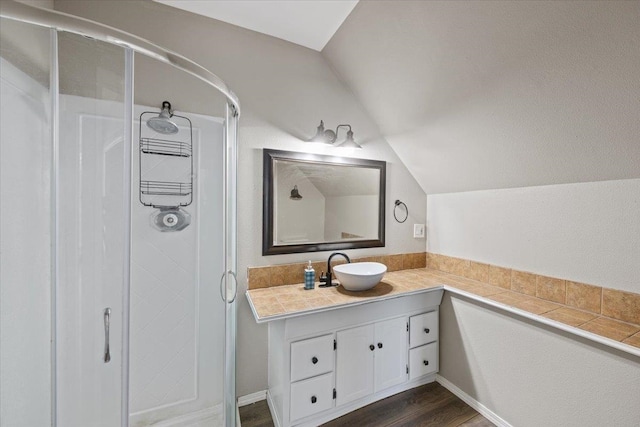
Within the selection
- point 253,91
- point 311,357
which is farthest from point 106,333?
point 253,91

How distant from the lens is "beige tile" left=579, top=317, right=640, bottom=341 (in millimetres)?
1138

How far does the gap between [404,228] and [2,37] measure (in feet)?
8.01

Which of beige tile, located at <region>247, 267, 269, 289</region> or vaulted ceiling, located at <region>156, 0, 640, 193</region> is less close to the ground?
vaulted ceiling, located at <region>156, 0, 640, 193</region>

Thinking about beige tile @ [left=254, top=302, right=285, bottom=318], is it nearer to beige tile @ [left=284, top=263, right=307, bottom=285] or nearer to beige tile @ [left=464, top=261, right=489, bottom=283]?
beige tile @ [left=284, top=263, right=307, bottom=285]

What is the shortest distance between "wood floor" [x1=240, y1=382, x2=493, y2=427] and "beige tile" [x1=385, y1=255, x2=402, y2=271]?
91cm

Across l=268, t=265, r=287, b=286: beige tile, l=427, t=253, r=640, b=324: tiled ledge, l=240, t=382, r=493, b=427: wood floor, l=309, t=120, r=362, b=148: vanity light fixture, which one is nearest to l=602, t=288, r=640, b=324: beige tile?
l=427, t=253, r=640, b=324: tiled ledge

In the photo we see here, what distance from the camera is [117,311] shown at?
1122 mm

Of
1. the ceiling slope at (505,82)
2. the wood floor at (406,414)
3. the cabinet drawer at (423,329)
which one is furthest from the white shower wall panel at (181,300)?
the cabinet drawer at (423,329)

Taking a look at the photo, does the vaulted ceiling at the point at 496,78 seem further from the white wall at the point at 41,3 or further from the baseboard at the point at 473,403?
the baseboard at the point at 473,403

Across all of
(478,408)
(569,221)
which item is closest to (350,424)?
(478,408)

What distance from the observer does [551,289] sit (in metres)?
1.52

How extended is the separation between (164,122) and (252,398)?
187cm

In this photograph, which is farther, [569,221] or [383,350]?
[383,350]

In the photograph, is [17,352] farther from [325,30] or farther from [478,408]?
[478,408]
